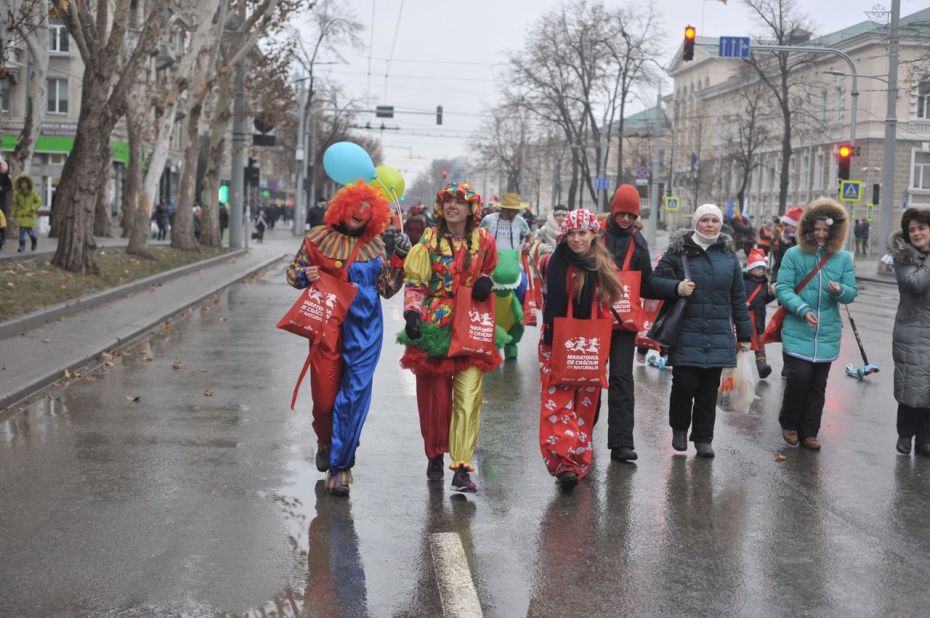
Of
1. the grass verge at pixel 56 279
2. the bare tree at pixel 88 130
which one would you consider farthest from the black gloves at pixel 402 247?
the bare tree at pixel 88 130

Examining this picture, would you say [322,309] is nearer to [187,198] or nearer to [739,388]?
[739,388]

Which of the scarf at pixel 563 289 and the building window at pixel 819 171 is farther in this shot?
the building window at pixel 819 171

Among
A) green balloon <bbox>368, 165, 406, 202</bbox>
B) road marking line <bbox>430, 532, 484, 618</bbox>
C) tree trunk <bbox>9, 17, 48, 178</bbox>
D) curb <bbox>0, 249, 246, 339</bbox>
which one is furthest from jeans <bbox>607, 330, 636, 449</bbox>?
tree trunk <bbox>9, 17, 48, 178</bbox>

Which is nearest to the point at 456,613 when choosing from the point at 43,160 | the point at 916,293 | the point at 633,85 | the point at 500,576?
the point at 500,576

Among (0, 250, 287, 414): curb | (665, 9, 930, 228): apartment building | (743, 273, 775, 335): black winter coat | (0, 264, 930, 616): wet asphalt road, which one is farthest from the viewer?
(665, 9, 930, 228): apartment building

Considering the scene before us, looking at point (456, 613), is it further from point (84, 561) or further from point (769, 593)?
point (84, 561)

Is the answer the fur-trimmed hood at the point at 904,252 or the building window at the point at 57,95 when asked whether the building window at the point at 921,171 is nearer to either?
the building window at the point at 57,95

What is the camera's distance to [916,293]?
7.89m

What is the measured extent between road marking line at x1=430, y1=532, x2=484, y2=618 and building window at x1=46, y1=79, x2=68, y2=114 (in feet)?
187

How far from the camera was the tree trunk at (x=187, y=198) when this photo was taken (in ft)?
101

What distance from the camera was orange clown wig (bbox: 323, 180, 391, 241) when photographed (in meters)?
6.53

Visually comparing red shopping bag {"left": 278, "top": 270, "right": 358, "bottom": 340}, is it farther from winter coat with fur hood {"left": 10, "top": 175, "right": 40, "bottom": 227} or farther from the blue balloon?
winter coat with fur hood {"left": 10, "top": 175, "right": 40, "bottom": 227}

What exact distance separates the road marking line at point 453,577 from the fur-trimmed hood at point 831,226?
12.3 feet

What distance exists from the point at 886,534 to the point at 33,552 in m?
4.06
